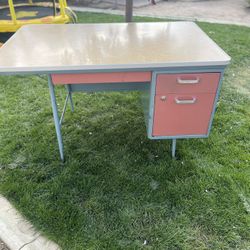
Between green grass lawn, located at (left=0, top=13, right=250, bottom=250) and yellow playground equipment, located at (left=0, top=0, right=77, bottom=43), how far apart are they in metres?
1.20

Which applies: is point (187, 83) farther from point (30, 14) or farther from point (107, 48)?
point (30, 14)

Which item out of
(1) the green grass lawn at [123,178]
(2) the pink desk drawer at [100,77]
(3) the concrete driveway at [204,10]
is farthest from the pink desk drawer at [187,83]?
(3) the concrete driveway at [204,10]

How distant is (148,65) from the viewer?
152 centimetres

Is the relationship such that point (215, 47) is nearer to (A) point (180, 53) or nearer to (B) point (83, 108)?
(A) point (180, 53)

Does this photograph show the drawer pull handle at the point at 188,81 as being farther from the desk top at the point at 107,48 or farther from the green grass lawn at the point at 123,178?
the green grass lawn at the point at 123,178

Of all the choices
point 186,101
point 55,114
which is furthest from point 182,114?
point 55,114

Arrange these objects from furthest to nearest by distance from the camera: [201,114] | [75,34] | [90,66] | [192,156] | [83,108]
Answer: [83,108], [192,156], [75,34], [201,114], [90,66]

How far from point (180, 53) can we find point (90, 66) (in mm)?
567

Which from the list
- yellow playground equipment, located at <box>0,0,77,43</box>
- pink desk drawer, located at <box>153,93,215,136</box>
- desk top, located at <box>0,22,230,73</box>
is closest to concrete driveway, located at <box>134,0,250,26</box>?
yellow playground equipment, located at <box>0,0,77,43</box>

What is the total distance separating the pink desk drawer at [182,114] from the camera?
1.69 metres

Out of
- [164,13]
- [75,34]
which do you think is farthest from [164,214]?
[164,13]

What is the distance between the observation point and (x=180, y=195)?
181 centimetres

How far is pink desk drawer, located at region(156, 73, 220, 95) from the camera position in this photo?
5.24ft

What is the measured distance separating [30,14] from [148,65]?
3321mm
